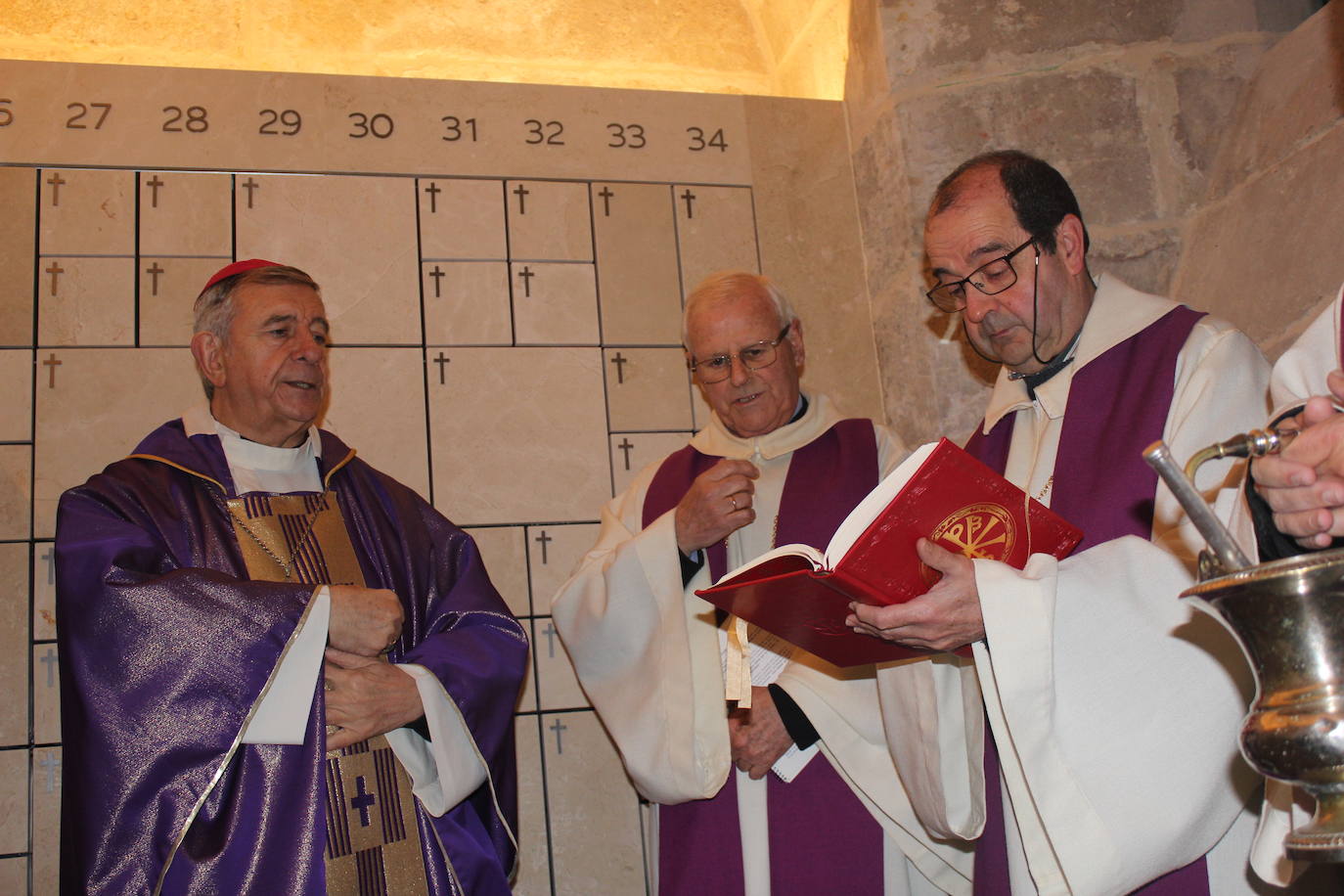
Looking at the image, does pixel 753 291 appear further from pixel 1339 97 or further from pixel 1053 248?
pixel 1339 97

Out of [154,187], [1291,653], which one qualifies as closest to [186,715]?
[154,187]

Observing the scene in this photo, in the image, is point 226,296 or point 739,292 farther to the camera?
point 739,292

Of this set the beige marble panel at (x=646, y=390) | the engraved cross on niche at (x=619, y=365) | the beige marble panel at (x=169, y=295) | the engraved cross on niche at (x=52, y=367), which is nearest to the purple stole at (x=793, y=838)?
the beige marble panel at (x=646, y=390)

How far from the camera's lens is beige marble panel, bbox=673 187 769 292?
17.6ft

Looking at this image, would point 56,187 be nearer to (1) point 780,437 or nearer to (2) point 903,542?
(1) point 780,437

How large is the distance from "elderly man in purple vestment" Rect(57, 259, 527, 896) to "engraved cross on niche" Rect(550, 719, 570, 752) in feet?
2.40

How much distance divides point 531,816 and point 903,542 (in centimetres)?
238

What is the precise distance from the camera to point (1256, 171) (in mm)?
4758

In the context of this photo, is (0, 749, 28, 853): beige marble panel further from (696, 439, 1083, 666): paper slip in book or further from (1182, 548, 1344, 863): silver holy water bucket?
(1182, 548, 1344, 863): silver holy water bucket

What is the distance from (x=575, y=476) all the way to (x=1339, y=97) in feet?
9.31

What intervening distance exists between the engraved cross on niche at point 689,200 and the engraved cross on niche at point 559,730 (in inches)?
80.3

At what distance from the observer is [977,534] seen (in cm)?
285

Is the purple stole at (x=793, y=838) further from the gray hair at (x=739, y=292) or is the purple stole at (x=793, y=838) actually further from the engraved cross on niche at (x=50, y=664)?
the engraved cross on niche at (x=50, y=664)

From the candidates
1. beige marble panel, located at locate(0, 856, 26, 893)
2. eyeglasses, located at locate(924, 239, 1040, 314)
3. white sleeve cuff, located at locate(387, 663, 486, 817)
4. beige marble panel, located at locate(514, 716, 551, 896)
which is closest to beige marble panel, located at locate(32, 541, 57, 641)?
beige marble panel, located at locate(0, 856, 26, 893)
